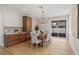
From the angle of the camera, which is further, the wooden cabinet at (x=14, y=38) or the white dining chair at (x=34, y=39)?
the white dining chair at (x=34, y=39)

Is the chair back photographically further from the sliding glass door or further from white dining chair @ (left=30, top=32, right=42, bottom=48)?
the sliding glass door

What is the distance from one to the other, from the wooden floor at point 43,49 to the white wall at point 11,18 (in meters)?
0.69

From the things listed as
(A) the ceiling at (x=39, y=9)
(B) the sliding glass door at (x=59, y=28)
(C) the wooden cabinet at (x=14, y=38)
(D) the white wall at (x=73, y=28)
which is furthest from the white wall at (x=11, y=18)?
(D) the white wall at (x=73, y=28)

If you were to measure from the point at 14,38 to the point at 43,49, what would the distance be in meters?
0.99

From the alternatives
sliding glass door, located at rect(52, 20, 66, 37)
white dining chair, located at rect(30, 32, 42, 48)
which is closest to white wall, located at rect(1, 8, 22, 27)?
white dining chair, located at rect(30, 32, 42, 48)

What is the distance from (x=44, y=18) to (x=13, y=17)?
38.3 inches

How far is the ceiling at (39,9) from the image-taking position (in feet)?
8.26

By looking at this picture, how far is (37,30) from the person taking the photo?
2.90 metres

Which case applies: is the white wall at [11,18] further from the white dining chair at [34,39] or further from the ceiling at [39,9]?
the white dining chair at [34,39]

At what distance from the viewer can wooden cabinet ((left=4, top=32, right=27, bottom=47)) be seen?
111 inches

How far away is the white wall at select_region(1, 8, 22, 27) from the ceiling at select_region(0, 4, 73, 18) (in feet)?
0.44

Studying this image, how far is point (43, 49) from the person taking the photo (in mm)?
2824
